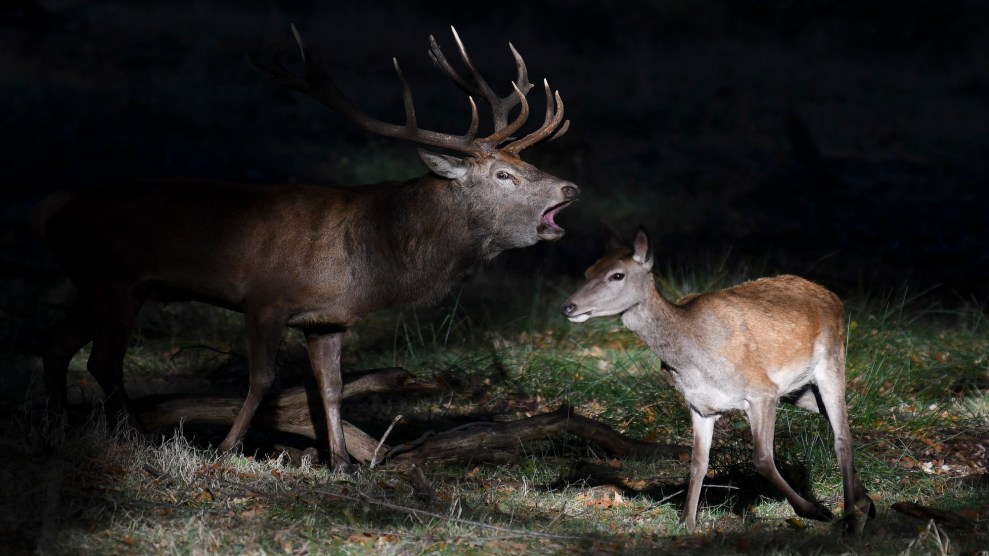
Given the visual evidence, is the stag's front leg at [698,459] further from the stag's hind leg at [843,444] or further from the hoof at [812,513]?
the stag's hind leg at [843,444]

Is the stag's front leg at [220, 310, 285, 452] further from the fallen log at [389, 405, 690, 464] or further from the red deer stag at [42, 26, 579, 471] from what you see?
the fallen log at [389, 405, 690, 464]

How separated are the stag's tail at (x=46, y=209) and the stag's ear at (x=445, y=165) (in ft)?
7.17

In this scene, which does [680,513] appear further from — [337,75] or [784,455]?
[337,75]

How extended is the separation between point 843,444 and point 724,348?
0.89 metres

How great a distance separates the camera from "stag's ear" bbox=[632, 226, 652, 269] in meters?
6.34

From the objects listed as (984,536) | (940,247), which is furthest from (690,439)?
(940,247)

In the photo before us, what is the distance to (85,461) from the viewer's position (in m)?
6.44

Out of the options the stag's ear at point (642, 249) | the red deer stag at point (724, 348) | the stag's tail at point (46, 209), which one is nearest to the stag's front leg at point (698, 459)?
the red deer stag at point (724, 348)

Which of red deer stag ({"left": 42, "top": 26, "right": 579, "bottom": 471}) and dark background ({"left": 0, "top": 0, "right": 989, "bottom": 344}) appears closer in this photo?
red deer stag ({"left": 42, "top": 26, "right": 579, "bottom": 471})

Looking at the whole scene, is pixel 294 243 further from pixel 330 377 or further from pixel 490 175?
pixel 490 175

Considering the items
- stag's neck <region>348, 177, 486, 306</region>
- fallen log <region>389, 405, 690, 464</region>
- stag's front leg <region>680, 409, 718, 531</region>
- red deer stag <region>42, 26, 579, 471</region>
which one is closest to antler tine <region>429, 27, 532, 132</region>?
red deer stag <region>42, 26, 579, 471</region>

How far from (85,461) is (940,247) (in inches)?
407

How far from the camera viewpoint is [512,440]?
751 cm

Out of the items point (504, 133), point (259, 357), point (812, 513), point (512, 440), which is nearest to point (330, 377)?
point (259, 357)
